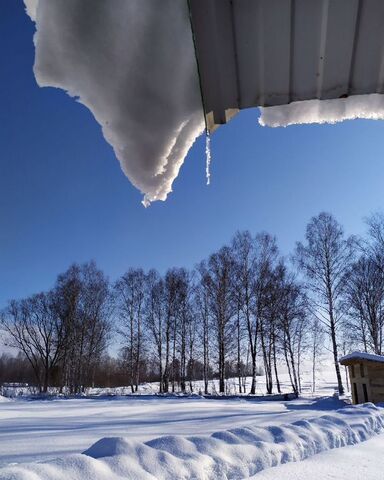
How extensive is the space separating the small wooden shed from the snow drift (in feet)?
31.4

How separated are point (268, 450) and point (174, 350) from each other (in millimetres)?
19647

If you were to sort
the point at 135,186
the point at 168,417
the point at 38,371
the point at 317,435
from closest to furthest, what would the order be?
1. the point at 135,186
2. the point at 317,435
3. the point at 168,417
4. the point at 38,371

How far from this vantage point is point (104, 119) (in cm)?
118

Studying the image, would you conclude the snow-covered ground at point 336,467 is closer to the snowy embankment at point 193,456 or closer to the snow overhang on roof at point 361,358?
the snowy embankment at point 193,456

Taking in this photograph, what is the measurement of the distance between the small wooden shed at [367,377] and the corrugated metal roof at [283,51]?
9.35 metres

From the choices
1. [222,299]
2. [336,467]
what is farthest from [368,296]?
[336,467]

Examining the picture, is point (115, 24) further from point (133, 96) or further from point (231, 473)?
point (231, 473)

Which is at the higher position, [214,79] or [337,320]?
[337,320]

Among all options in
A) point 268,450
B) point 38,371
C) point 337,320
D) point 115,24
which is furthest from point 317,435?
point 38,371

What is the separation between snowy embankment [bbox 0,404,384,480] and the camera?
1.76 metres

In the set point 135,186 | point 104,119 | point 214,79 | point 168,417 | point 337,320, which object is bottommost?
point 168,417

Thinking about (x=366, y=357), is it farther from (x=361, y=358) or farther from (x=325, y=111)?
(x=325, y=111)

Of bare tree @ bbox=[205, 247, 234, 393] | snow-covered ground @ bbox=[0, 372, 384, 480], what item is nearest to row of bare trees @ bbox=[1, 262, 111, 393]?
bare tree @ bbox=[205, 247, 234, 393]

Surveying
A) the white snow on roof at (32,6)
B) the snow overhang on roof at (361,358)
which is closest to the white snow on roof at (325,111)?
the white snow on roof at (32,6)
